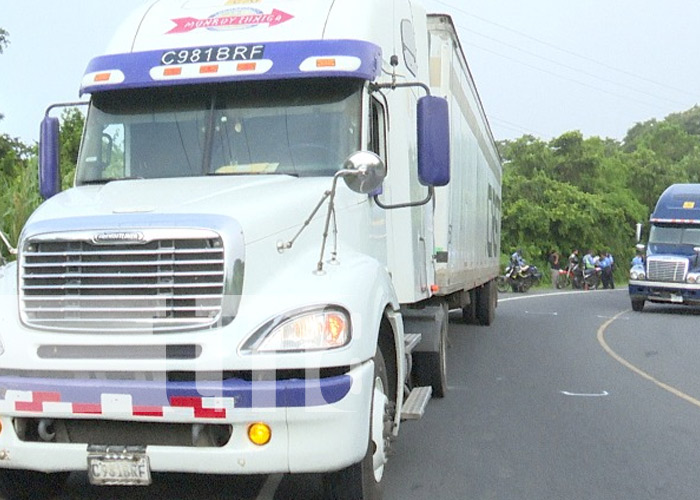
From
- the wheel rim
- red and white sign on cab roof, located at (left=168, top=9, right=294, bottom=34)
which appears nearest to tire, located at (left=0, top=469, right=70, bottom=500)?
the wheel rim

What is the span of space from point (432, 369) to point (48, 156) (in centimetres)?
425

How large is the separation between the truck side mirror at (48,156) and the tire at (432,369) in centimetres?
368

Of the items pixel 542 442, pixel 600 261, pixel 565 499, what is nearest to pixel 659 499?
pixel 565 499

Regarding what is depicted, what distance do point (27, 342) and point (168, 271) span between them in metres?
0.80

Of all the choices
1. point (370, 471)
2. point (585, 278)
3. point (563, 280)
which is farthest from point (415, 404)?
point (563, 280)

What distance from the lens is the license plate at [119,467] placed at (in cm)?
466

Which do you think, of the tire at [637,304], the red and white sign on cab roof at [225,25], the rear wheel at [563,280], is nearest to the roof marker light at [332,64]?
the red and white sign on cab roof at [225,25]

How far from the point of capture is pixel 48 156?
22.0 ft

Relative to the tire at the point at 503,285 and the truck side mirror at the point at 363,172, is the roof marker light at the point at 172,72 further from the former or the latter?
the tire at the point at 503,285

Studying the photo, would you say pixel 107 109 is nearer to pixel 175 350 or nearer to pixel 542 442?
pixel 175 350

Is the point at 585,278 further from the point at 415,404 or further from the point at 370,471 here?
the point at 370,471

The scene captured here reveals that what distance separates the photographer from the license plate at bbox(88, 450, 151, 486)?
4.66 m

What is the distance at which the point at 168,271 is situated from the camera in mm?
4762

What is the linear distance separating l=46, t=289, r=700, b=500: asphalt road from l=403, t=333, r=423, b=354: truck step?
0.73 m
